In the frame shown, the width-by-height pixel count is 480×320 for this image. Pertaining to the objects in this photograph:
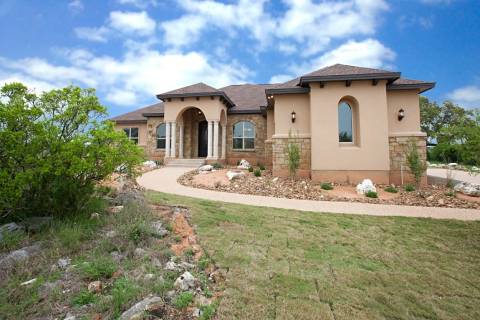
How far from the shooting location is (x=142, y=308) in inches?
83.6

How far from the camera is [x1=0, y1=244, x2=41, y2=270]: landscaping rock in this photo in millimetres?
2841

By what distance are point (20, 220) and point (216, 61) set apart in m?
14.8

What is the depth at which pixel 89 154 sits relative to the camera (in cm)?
370

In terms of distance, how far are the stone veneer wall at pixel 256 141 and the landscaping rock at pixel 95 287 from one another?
13710mm

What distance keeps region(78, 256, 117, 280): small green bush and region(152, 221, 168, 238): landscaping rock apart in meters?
0.84

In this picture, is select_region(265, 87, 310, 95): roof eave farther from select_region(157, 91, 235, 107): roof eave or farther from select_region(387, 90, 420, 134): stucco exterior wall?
select_region(157, 91, 235, 107): roof eave

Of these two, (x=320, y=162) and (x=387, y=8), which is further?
(x=320, y=162)

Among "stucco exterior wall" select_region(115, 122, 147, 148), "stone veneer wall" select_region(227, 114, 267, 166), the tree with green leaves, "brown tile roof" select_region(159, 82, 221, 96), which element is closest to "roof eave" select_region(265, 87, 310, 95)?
"stone veneer wall" select_region(227, 114, 267, 166)

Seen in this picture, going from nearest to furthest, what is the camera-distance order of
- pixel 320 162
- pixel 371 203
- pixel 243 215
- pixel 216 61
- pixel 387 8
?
pixel 243 215
pixel 371 203
pixel 387 8
pixel 320 162
pixel 216 61

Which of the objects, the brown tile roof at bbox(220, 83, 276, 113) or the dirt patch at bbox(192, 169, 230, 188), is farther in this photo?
the brown tile roof at bbox(220, 83, 276, 113)

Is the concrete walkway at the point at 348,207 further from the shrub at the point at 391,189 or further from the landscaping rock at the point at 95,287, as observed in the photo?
the landscaping rock at the point at 95,287

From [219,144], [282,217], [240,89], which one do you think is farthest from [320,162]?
[240,89]

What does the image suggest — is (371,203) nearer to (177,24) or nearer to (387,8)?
(387,8)

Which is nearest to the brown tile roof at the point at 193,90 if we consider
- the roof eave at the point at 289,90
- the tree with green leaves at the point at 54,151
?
the roof eave at the point at 289,90
